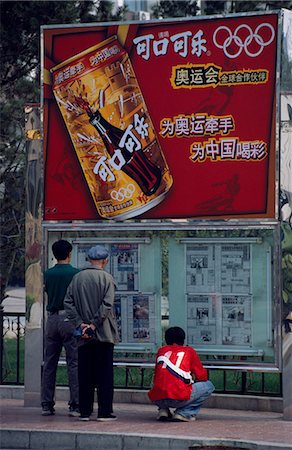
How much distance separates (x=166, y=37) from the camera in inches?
452

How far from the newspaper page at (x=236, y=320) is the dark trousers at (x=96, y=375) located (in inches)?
53.4

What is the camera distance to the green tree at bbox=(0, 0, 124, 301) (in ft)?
56.3

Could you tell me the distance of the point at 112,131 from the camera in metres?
11.8

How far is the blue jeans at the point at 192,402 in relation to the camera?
1084 centimetres

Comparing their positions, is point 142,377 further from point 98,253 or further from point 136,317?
point 98,253

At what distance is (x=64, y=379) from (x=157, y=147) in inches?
206

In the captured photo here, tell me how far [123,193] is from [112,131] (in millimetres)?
678

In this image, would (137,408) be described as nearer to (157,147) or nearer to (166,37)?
(157,147)

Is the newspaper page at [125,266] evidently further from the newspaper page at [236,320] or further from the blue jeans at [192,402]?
the blue jeans at [192,402]

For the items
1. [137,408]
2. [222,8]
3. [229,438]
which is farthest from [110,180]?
[222,8]

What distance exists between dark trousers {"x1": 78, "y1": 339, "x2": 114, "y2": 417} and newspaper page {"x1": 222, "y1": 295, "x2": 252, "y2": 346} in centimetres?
136

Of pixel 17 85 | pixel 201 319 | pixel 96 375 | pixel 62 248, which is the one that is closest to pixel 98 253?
pixel 62 248

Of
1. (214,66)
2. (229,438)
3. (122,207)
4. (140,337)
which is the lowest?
(229,438)

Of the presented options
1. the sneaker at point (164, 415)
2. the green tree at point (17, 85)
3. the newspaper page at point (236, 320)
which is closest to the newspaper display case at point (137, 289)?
the newspaper page at point (236, 320)
